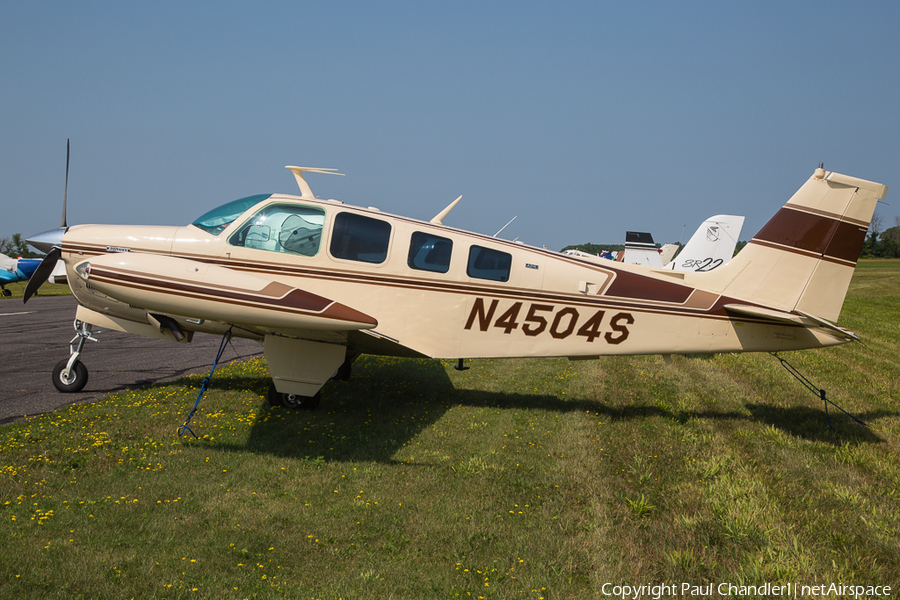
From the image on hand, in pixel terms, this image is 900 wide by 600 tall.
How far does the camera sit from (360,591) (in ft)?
11.9

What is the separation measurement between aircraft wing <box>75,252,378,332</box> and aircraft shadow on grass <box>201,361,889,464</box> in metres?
1.54

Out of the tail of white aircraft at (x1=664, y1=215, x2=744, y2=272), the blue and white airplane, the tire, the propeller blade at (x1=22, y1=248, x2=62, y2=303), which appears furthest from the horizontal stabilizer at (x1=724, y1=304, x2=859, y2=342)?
the blue and white airplane

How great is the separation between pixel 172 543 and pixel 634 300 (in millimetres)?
5736

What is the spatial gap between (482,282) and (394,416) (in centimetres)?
220

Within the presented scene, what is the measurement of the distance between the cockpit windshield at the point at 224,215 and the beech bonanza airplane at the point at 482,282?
0.02 metres

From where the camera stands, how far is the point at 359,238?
23.0 ft

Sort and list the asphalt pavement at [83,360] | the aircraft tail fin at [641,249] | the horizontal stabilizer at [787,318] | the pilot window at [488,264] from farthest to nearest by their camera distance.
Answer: the aircraft tail fin at [641,249]
the asphalt pavement at [83,360]
the pilot window at [488,264]
the horizontal stabilizer at [787,318]

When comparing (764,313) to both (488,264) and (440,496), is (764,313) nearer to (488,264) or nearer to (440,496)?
(488,264)

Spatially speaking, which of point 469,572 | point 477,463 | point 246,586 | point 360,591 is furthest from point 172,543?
point 477,463

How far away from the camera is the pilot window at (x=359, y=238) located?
6984mm

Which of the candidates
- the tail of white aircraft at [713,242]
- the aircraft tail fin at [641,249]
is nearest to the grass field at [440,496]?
the tail of white aircraft at [713,242]

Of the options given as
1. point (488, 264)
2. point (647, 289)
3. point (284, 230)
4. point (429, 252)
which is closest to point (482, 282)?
point (488, 264)

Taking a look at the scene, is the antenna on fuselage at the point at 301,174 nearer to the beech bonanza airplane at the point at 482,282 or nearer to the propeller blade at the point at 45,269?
the beech bonanza airplane at the point at 482,282

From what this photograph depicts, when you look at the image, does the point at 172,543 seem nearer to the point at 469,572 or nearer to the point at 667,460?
the point at 469,572
